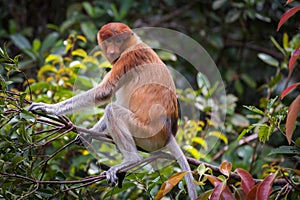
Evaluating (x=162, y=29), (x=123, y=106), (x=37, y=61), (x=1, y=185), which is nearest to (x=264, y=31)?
(x=162, y=29)

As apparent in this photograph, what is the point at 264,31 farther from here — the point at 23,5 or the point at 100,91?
the point at 100,91

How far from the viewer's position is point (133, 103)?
3.12 m

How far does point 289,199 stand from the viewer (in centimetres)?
255

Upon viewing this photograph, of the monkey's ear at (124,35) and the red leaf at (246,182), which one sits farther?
the monkey's ear at (124,35)

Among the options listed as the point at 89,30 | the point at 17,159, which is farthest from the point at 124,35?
the point at 89,30

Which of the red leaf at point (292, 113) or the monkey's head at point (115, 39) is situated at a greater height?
the red leaf at point (292, 113)

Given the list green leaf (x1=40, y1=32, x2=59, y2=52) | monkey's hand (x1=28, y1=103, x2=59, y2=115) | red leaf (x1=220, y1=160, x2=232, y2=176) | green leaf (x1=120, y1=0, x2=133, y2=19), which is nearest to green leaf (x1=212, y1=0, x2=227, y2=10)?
green leaf (x1=120, y1=0, x2=133, y2=19)

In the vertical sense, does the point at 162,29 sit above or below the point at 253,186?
below

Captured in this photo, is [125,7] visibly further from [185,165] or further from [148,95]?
[185,165]

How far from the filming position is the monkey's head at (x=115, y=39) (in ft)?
10.9

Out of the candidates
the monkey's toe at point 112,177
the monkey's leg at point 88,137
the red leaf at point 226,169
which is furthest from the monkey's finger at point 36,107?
the red leaf at point 226,169

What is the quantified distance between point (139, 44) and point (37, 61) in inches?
65.2

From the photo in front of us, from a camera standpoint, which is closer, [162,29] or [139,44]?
[139,44]

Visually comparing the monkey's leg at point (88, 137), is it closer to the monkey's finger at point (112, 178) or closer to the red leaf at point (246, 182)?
the monkey's finger at point (112, 178)
